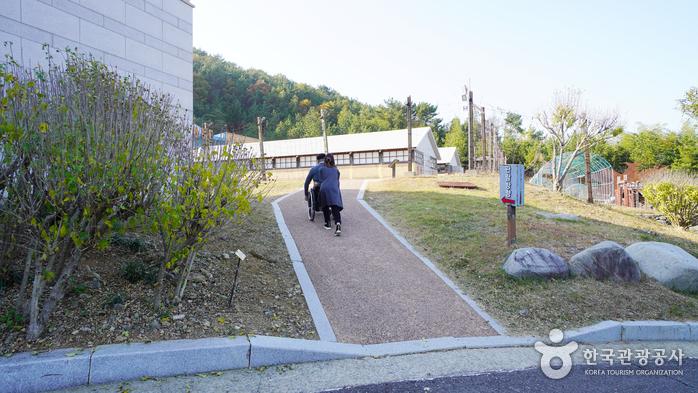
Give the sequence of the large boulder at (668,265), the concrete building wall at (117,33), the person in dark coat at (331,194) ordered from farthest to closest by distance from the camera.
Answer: the person in dark coat at (331,194) → the concrete building wall at (117,33) → the large boulder at (668,265)

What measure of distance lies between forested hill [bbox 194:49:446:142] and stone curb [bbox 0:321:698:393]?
47555 millimetres

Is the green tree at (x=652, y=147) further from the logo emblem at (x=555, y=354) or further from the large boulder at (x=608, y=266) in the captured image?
the logo emblem at (x=555, y=354)

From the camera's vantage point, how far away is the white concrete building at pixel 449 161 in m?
41.9

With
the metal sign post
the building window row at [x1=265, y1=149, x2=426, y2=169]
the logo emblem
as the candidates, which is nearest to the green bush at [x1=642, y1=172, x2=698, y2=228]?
the metal sign post

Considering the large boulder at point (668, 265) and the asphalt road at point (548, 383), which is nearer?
the asphalt road at point (548, 383)

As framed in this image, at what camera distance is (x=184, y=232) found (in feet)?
12.2

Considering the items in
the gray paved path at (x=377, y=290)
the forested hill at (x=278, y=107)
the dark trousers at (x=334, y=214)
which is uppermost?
the forested hill at (x=278, y=107)

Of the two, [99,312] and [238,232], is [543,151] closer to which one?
[238,232]

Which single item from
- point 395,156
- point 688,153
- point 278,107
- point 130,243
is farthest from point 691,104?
point 278,107

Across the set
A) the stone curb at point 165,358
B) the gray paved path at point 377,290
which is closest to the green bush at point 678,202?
the gray paved path at point 377,290

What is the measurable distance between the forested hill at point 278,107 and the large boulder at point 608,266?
47153mm

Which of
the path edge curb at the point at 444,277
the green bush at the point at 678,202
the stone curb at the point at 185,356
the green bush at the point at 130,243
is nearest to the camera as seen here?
the stone curb at the point at 185,356

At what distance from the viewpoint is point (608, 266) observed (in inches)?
217

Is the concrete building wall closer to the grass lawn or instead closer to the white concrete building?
the grass lawn
